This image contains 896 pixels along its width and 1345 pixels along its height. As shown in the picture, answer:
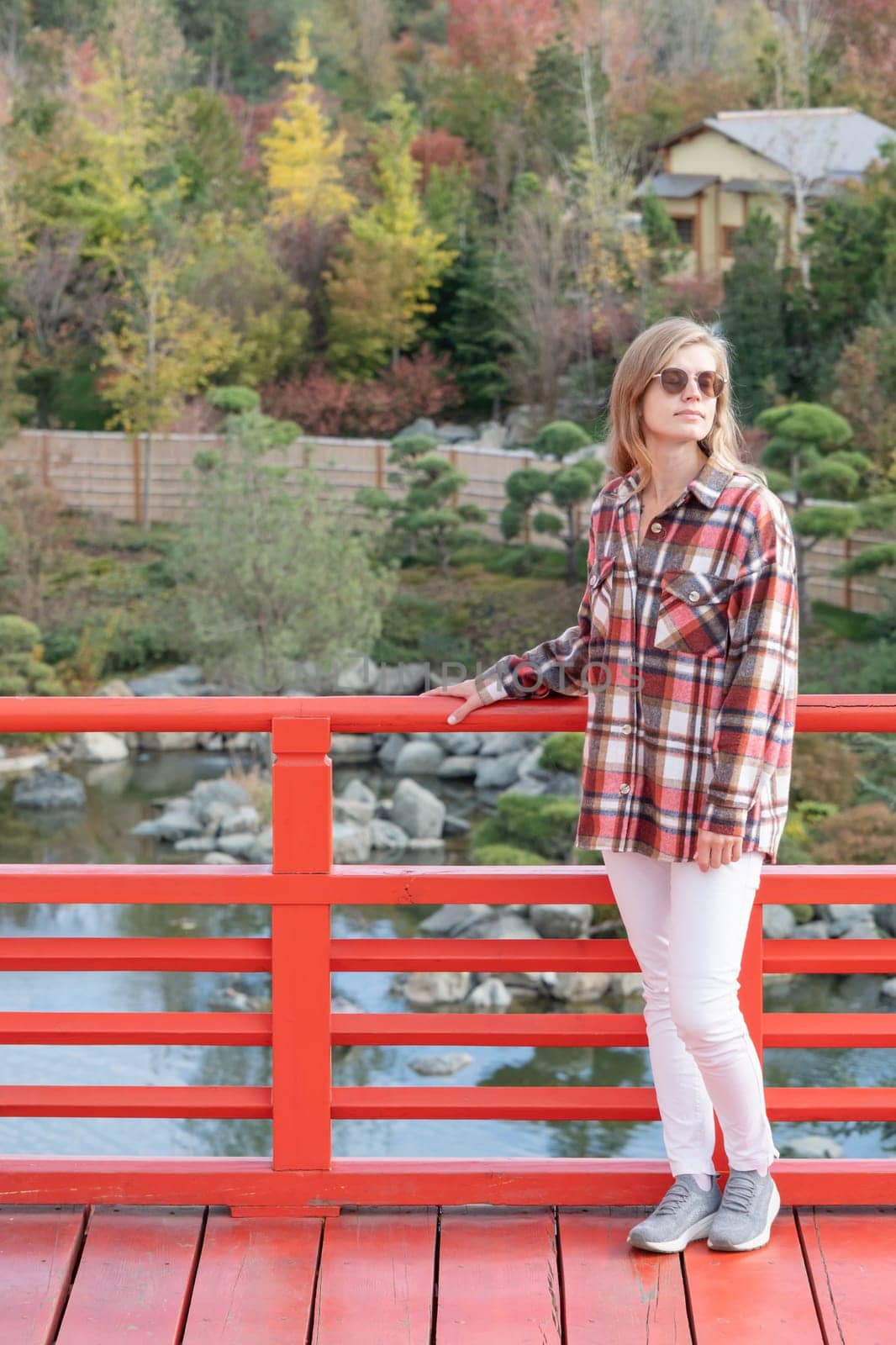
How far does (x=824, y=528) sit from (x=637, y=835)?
1164cm

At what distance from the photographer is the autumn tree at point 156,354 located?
2016cm

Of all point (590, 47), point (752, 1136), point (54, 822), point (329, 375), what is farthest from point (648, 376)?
point (590, 47)

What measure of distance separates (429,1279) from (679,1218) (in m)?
0.32

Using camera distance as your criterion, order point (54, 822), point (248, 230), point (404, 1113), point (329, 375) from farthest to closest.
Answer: point (248, 230)
point (329, 375)
point (54, 822)
point (404, 1113)

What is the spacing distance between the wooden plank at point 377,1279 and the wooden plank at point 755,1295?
31 centimetres

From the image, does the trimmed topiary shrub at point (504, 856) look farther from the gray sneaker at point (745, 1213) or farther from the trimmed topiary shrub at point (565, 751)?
the gray sneaker at point (745, 1213)

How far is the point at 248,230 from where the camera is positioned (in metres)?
23.7

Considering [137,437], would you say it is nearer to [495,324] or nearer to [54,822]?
[495,324]

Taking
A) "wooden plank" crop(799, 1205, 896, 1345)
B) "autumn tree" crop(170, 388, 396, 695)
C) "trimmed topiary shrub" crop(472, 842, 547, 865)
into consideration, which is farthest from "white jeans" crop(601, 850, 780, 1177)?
"autumn tree" crop(170, 388, 396, 695)

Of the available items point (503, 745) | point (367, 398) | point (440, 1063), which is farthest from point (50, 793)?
point (367, 398)

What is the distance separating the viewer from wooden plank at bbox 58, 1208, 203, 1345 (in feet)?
6.07

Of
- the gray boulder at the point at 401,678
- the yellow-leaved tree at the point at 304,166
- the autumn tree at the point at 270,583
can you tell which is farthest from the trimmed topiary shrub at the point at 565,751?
the yellow-leaved tree at the point at 304,166

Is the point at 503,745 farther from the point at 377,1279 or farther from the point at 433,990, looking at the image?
the point at 377,1279

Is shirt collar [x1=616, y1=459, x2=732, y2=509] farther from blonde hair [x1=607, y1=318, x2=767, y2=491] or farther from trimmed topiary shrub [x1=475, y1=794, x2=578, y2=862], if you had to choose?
trimmed topiary shrub [x1=475, y1=794, x2=578, y2=862]
